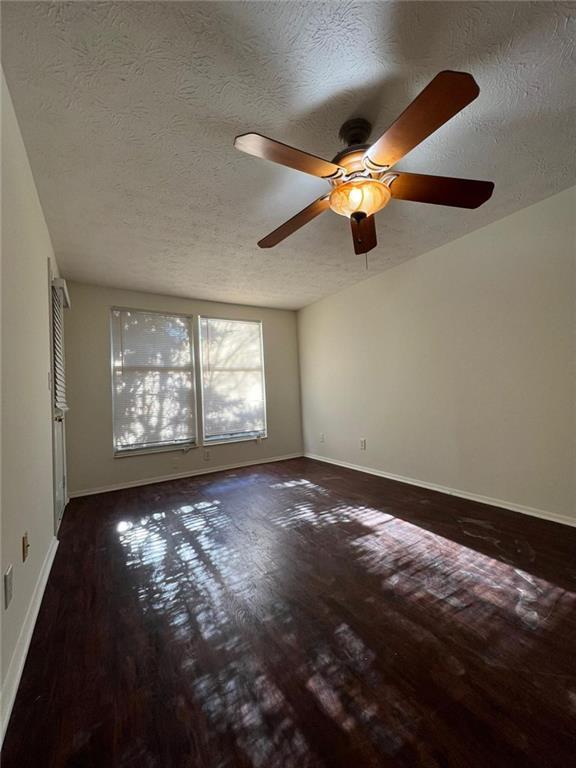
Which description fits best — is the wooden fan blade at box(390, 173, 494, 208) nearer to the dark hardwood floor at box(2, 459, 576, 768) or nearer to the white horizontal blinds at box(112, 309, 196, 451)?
the dark hardwood floor at box(2, 459, 576, 768)

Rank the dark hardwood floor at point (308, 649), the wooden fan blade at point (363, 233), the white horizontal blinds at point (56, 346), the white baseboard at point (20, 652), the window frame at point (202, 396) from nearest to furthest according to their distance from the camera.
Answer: the dark hardwood floor at point (308, 649)
the white baseboard at point (20, 652)
the wooden fan blade at point (363, 233)
the white horizontal blinds at point (56, 346)
the window frame at point (202, 396)

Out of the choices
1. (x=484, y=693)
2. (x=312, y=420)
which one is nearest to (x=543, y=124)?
(x=484, y=693)

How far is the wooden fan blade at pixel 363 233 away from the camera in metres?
1.78

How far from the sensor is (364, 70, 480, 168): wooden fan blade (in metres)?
1.06

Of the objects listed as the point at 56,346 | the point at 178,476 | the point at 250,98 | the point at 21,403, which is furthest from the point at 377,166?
the point at 178,476

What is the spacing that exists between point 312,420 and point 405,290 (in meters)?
2.43

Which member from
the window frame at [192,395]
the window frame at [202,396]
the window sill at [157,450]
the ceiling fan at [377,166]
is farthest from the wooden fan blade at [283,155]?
the window sill at [157,450]

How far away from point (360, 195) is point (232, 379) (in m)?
3.51

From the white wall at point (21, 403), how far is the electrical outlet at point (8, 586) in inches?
1.4

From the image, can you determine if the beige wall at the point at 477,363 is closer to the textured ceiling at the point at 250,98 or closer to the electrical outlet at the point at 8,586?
the textured ceiling at the point at 250,98

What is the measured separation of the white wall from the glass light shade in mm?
1507

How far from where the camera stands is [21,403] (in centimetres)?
155

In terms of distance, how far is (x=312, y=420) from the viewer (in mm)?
5137

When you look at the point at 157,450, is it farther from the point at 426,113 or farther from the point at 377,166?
the point at 426,113
